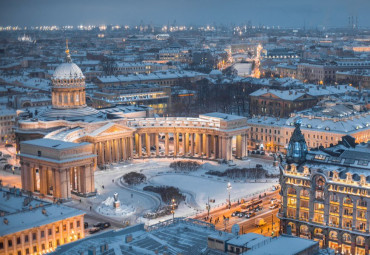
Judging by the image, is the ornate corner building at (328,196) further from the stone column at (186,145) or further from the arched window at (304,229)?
the stone column at (186,145)

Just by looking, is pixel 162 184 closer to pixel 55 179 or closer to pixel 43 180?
pixel 55 179

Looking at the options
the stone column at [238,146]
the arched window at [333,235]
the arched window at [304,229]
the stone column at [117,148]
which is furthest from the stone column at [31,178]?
the arched window at [333,235]

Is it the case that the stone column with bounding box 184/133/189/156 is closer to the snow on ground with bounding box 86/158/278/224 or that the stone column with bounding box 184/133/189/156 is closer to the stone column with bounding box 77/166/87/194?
the snow on ground with bounding box 86/158/278/224

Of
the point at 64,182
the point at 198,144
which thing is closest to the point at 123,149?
the point at 198,144

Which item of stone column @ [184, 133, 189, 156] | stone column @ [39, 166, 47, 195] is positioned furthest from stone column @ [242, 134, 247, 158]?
stone column @ [39, 166, 47, 195]

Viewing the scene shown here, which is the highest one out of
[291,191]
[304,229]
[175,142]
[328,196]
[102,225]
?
[328,196]

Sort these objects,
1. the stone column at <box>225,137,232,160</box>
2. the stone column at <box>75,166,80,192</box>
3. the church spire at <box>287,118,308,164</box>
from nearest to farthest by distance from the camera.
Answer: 1. the church spire at <box>287,118,308,164</box>
2. the stone column at <box>75,166,80,192</box>
3. the stone column at <box>225,137,232,160</box>

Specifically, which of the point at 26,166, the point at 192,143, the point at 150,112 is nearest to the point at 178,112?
the point at 150,112

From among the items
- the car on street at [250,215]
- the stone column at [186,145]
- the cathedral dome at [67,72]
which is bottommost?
the car on street at [250,215]

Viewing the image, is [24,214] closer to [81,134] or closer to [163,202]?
[163,202]
